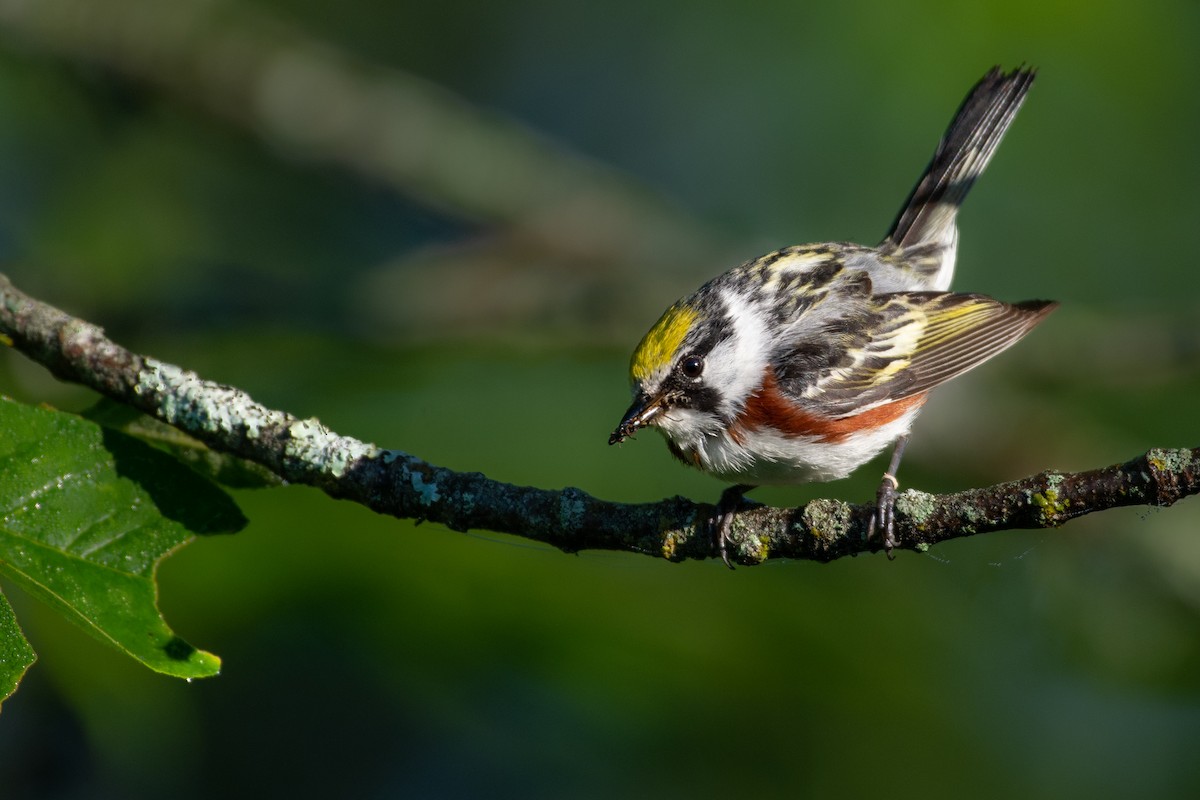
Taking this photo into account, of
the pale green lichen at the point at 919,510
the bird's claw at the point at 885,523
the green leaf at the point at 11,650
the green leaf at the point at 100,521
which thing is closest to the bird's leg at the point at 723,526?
the bird's claw at the point at 885,523

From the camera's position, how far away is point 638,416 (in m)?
4.74

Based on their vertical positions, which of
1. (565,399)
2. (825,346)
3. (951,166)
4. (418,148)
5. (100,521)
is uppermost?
(418,148)

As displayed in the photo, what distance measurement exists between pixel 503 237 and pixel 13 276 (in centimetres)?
391

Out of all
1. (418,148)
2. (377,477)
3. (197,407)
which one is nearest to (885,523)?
(377,477)

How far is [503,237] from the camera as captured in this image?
9.61m

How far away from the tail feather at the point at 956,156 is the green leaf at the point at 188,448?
384 centimetres

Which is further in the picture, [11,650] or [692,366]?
[692,366]

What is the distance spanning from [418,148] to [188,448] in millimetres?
5936

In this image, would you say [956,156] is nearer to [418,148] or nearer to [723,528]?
[723,528]

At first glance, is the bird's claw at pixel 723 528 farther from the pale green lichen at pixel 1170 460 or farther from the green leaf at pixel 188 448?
the green leaf at pixel 188 448

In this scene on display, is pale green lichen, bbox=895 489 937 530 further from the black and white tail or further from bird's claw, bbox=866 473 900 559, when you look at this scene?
the black and white tail

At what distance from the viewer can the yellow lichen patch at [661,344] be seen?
4758mm

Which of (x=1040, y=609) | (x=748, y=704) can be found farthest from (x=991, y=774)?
(x=748, y=704)

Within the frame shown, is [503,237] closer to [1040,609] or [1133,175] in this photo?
[1040,609]
